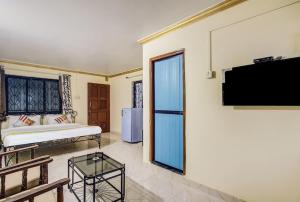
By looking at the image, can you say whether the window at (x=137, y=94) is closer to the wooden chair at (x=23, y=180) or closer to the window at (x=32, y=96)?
the window at (x=32, y=96)

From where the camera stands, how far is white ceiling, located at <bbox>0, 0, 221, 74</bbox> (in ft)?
7.45

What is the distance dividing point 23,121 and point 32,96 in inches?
34.8

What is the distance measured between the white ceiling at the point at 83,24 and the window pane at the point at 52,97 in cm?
152

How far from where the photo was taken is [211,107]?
7.93 feet

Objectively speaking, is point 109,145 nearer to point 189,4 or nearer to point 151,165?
point 151,165

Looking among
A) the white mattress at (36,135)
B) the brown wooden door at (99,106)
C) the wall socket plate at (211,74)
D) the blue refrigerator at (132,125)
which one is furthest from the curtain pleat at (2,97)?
the wall socket plate at (211,74)

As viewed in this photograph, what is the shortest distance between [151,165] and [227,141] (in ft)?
5.26

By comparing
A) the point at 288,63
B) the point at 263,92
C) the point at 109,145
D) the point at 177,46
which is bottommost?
the point at 109,145

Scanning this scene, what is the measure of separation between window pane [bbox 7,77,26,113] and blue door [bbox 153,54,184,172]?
435 centimetres

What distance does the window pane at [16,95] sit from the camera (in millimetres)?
5129

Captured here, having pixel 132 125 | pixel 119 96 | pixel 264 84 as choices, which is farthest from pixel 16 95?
pixel 264 84

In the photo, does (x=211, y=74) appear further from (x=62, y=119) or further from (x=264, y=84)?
(x=62, y=119)

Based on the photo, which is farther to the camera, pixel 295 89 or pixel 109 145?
pixel 109 145

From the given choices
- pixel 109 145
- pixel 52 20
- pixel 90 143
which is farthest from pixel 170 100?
pixel 90 143
